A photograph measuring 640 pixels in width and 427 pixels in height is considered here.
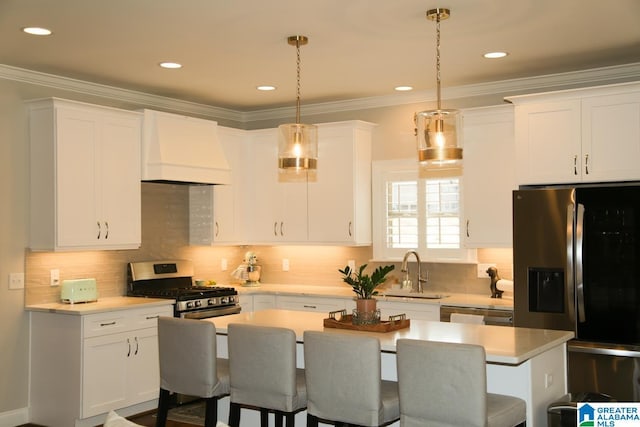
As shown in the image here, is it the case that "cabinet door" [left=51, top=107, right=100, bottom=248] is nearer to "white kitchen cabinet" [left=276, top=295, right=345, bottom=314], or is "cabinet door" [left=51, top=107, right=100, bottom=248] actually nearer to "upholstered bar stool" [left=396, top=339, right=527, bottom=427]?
"white kitchen cabinet" [left=276, top=295, right=345, bottom=314]

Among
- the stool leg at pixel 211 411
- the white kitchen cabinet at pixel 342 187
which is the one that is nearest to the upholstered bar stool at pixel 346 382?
the stool leg at pixel 211 411

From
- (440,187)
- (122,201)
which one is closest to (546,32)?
(440,187)

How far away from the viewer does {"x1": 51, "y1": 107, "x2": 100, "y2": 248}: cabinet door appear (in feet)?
17.3

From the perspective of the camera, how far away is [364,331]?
3875mm

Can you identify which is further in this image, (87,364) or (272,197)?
(272,197)

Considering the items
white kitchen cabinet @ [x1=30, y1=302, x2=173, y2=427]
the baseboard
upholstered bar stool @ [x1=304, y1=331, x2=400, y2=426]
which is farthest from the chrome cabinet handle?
the baseboard

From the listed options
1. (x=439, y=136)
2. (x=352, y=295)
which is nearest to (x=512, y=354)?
(x=439, y=136)

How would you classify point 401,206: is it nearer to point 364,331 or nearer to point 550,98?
point 550,98

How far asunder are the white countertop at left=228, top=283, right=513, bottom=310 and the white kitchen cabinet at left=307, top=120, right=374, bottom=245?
1.56ft

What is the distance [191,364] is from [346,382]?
0.97m

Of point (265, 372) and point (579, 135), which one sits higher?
point (579, 135)

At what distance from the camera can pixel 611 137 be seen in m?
4.96

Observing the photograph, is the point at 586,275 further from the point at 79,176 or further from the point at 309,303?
the point at 79,176

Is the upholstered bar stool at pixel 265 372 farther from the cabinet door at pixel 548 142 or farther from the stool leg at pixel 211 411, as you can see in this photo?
the cabinet door at pixel 548 142
